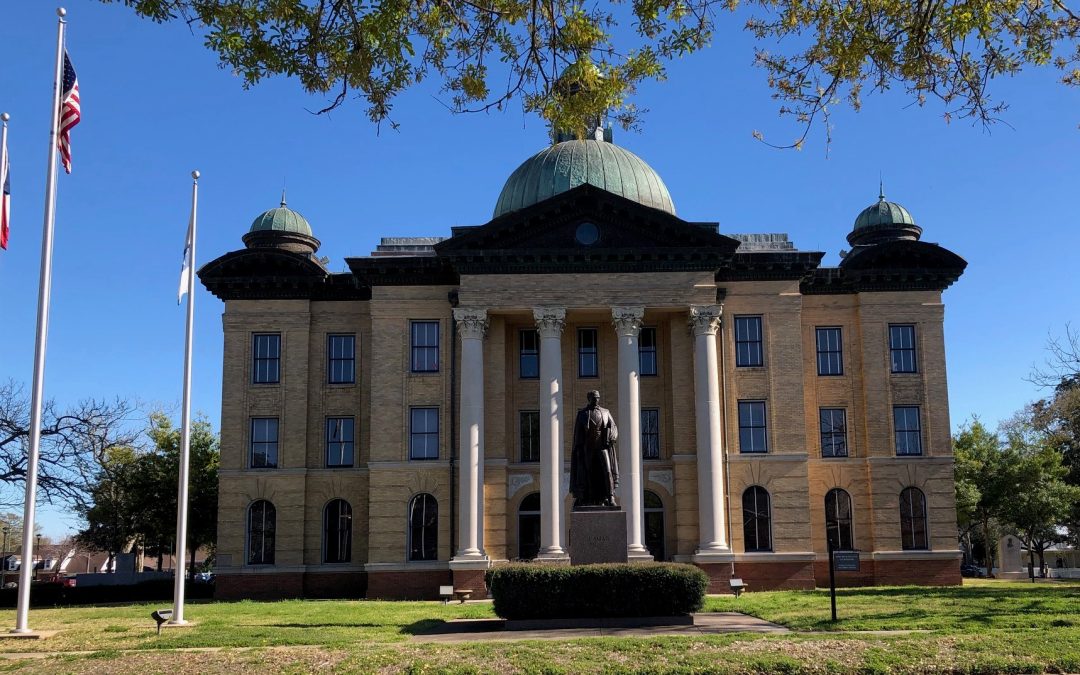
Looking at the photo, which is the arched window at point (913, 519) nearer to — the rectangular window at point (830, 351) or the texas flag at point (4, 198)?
the rectangular window at point (830, 351)

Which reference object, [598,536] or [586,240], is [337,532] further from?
[598,536]

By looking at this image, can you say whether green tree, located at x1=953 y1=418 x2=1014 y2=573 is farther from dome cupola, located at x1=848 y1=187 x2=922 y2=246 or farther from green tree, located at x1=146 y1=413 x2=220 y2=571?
green tree, located at x1=146 y1=413 x2=220 y2=571

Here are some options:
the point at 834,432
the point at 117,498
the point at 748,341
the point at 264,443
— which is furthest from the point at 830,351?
the point at 117,498

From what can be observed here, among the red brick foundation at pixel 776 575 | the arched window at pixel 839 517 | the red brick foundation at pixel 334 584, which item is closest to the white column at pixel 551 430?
the red brick foundation at pixel 776 575

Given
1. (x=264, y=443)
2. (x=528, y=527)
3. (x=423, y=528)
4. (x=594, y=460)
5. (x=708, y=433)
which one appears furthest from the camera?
(x=264, y=443)

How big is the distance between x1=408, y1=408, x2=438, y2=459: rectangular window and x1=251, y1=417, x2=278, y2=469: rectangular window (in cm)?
522

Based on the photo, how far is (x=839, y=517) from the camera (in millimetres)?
40344

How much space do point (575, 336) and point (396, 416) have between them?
719 cm

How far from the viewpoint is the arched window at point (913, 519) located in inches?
1569

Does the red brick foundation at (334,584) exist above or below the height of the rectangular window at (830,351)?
below

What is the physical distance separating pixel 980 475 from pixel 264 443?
1525 inches

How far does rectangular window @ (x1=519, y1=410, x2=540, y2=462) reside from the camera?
1583 inches

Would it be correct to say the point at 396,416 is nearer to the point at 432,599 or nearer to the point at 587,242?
the point at 432,599

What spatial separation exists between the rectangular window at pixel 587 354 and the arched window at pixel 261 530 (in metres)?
12.5
